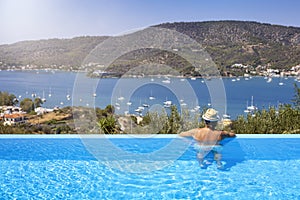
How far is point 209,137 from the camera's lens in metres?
3.74

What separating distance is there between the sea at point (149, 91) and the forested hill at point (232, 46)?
60.6 inches

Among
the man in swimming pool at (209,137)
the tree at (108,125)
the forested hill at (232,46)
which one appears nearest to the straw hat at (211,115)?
the man in swimming pool at (209,137)

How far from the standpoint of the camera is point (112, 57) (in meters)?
4.15

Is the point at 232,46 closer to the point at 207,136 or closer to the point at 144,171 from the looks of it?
the point at 207,136

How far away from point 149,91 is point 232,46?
20033mm

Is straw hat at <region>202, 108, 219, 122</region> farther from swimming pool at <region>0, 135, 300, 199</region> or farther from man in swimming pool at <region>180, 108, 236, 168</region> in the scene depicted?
swimming pool at <region>0, 135, 300, 199</region>

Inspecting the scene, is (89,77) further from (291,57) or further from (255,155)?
(291,57)

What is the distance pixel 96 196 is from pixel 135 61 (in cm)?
253

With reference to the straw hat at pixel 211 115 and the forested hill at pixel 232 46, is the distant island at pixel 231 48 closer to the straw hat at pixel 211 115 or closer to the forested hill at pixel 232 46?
the forested hill at pixel 232 46

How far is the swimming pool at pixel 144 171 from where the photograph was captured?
3139mm

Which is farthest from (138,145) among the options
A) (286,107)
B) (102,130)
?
(286,107)

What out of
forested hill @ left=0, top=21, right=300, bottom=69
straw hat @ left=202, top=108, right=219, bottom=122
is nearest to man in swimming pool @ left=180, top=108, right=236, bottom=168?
straw hat @ left=202, top=108, right=219, bottom=122

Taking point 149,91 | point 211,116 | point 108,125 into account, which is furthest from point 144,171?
point 149,91

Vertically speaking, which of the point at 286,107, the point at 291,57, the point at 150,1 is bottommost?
the point at 286,107
